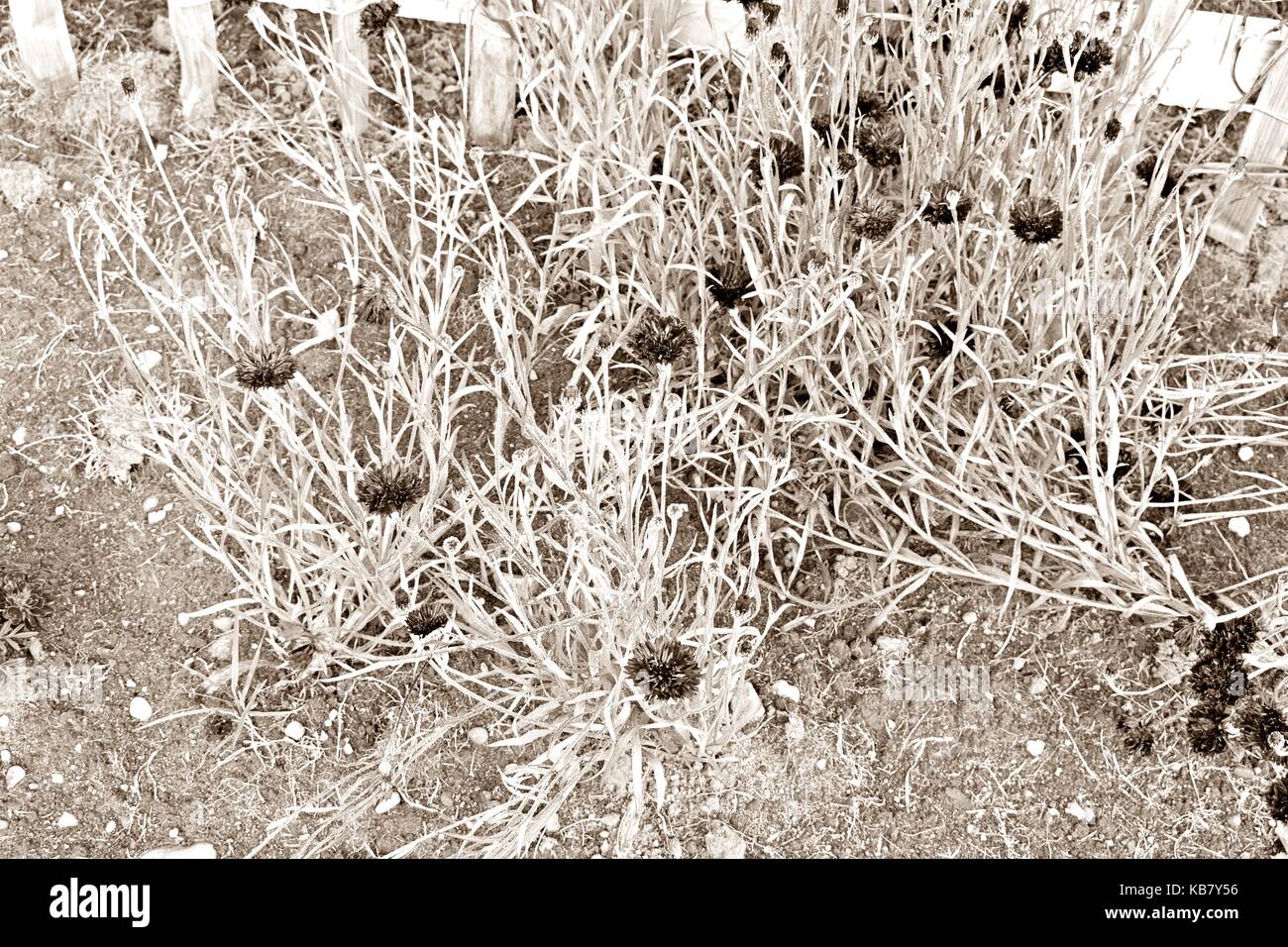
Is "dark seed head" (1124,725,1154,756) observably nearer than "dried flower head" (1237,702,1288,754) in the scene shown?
No

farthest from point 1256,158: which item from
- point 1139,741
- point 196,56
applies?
point 196,56

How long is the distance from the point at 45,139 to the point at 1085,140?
86.9 inches

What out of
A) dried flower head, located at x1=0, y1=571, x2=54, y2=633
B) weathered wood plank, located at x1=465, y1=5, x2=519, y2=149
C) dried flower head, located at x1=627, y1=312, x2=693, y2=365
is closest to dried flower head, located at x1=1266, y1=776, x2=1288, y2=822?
dried flower head, located at x1=627, y1=312, x2=693, y2=365

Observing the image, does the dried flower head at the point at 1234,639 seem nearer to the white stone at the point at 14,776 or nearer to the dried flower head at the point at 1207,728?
the dried flower head at the point at 1207,728

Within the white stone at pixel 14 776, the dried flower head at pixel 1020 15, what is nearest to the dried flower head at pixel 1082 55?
the dried flower head at pixel 1020 15

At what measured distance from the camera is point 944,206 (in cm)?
192

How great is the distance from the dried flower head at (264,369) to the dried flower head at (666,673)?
2.26 feet

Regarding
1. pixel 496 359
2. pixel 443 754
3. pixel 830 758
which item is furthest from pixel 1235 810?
pixel 496 359

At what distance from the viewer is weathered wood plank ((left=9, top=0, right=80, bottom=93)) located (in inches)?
104

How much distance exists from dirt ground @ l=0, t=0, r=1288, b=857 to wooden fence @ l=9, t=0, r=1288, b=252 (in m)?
0.83

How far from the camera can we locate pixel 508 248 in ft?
8.55

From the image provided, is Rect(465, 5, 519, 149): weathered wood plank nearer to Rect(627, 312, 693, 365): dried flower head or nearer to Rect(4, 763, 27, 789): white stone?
Rect(627, 312, 693, 365): dried flower head

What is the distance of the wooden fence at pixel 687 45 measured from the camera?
98.9 inches

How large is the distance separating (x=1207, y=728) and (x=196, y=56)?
2.44m
